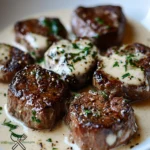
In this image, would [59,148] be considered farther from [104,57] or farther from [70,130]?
[104,57]

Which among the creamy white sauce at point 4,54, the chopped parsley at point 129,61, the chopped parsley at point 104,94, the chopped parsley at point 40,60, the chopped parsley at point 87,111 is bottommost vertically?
the chopped parsley at point 87,111

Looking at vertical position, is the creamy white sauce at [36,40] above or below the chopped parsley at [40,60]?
above

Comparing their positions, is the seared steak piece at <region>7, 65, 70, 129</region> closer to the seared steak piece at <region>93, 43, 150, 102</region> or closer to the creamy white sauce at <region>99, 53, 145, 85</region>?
the seared steak piece at <region>93, 43, 150, 102</region>

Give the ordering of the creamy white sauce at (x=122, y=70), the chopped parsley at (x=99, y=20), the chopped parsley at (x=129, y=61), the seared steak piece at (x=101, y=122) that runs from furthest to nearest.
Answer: the chopped parsley at (x=99, y=20), the chopped parsley at (x=129, y=61), the creamy white sauce at (x=122, y=70), the seared steak piece at (x=101, y=122)

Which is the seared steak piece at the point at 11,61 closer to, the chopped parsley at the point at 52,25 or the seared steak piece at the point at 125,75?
the chopped parsley at the point at 52,25

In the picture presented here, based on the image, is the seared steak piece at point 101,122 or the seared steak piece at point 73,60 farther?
the seared steak piece at point 73,60

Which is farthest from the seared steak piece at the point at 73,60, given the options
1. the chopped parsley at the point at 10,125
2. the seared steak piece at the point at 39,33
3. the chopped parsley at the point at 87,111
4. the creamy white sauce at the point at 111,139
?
the creamy white sauce at the point at 111,139

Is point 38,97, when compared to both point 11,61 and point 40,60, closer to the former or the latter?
point 11,61

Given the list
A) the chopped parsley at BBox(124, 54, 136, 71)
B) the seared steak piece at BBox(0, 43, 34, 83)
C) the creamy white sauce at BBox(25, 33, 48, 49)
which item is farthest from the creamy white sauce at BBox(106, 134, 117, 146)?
the creamy white sauce at BBox(25, 33, 48, 49)
